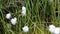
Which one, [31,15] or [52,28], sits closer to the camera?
[52,28]

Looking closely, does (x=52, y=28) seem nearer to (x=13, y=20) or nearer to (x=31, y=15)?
(x=31, y=15)

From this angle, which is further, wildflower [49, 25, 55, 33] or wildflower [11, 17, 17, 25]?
wildflower [11, 17, 17, 25]

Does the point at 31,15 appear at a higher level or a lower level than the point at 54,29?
higher

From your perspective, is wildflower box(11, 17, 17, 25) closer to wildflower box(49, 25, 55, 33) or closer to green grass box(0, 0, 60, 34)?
green grass box(0, 0, 60, 34)

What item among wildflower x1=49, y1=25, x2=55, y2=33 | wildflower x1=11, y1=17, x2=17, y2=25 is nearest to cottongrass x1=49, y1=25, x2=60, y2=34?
wildflower x1=49, y1=25, x2=55, y2=33

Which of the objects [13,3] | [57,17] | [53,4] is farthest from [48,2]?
[13,3]

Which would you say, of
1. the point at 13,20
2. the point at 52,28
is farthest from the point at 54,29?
the point at 13,20

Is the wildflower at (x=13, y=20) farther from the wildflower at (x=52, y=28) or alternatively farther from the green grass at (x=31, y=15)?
the wildflower at (x=52, y=28)

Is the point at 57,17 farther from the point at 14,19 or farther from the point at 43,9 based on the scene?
the point at 14,19
